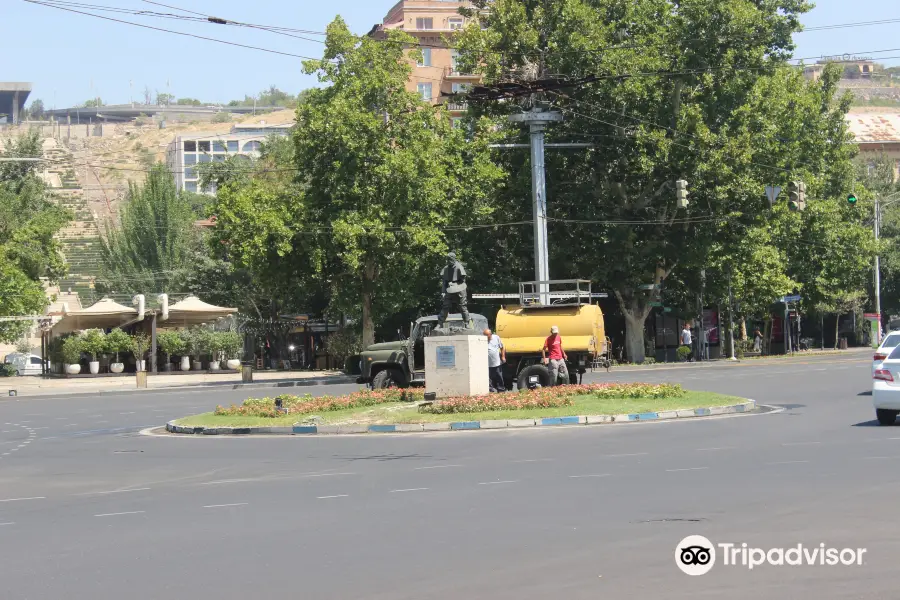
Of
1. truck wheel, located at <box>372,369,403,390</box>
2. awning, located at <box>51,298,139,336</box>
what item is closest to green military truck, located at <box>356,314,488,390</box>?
truck wheel, located at <box>372,369,403,390</box>

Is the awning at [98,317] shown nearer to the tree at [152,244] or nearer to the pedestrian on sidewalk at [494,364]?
the tree at [152,244]

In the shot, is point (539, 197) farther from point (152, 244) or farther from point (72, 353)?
point (152, 244)

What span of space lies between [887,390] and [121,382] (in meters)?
39.1

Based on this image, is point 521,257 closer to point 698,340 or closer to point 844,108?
point 698,340

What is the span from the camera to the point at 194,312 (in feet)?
190

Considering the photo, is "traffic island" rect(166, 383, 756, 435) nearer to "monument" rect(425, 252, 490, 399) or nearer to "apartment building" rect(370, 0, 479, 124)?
"monument" rect(425, 252, 490, 399)

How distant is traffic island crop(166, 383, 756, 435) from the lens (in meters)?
21.8

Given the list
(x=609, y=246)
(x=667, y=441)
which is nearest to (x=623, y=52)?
(x=609, y=246)

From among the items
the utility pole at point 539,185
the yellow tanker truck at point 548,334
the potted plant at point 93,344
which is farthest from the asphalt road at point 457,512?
the potted plant at point 93,344

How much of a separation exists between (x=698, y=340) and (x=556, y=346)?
1328 inches

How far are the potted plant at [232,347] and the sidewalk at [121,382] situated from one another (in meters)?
1.96

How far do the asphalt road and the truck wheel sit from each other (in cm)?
959

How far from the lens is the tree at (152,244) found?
261 feet

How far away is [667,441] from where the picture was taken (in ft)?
56.6
